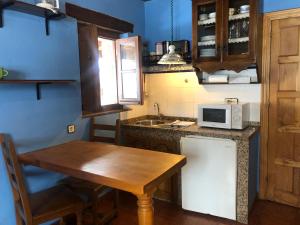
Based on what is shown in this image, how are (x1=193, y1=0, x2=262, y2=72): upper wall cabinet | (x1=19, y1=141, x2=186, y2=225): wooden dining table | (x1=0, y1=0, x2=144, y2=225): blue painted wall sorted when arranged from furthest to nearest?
(x1=193, y1=0, x2=262, y2=72): upper wall cabinet → (x1=0, y1=0, x2=144, y2=225): blue painted wall → (x1=19, y1=141, x2=186, y2=225): wooden dining table

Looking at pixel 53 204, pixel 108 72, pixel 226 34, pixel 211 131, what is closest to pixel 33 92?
pixel 53 204

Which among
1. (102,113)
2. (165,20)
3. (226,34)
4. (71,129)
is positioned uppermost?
(165,20)

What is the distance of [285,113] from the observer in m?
2.77

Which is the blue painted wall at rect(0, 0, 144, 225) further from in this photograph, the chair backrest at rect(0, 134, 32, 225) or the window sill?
the chair backrest at rect(0, 134, 32, 225)

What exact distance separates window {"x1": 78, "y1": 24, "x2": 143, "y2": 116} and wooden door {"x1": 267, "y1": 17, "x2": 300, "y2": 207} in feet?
5.02

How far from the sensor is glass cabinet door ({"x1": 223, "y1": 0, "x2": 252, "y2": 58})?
8.49 ft

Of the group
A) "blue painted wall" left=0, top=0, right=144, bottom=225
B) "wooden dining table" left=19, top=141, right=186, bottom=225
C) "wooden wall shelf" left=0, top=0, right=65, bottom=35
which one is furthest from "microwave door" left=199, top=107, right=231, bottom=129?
"wooden wall shelf" left=0, top=0, right=65, bottom=35

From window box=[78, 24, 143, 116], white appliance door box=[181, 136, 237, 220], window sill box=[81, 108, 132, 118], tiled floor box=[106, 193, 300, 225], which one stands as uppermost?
window box=[78, 24, 143, 116]

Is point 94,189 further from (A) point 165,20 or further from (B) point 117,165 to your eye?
(A) point 165,20

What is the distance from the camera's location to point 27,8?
198 centimetres

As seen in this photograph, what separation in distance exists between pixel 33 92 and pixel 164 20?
2.04 metres

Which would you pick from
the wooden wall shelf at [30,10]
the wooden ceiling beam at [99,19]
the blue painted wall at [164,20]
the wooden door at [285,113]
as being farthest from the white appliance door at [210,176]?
the wooden wall shelf at [30,10]

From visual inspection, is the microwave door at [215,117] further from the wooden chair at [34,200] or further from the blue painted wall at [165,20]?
the wooden chair at [34,200]

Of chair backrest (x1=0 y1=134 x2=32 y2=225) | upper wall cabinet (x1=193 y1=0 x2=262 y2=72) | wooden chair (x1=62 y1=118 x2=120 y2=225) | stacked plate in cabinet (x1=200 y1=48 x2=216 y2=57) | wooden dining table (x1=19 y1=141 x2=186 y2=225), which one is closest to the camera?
wooden dining table (x1=19 y1=141 x2=186 y2=225)
